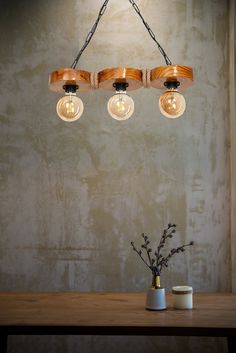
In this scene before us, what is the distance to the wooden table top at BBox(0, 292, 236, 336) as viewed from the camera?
8.29 feet

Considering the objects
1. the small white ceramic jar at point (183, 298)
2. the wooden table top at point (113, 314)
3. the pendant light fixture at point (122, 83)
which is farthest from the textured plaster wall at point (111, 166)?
the small white ceramic jar at point (183, 298)

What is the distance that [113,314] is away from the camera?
9.16 feet

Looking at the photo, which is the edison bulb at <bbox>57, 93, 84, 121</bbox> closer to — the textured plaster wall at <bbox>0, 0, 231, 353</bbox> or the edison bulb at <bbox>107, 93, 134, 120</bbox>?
the edison bulb at <bbox>107, 93, 134, 120</bbox>

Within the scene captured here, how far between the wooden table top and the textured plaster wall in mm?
861

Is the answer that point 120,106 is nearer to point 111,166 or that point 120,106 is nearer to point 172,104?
point 172,104

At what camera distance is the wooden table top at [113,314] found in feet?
8.29

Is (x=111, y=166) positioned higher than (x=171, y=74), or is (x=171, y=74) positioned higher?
(x=171, y=74)

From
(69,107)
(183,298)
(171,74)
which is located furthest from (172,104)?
(183,298)

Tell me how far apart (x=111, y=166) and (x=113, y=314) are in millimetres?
1722

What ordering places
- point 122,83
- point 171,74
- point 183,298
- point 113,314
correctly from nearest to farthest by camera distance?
point 113,314, point 183,298, point 171,74, point 122,83

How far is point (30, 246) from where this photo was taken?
14.0 ft

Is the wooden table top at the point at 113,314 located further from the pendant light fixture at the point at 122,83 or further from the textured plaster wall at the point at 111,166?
the pendant light fixture at the point at 122,83

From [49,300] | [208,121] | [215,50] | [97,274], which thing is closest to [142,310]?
[49,300]

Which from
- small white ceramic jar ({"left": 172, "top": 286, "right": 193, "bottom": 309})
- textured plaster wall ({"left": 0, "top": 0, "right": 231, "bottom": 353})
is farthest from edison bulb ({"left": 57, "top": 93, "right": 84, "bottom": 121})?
small white ceramic jar ({"left": 172, "top": 286, "right": 193, "bottom": 309})
